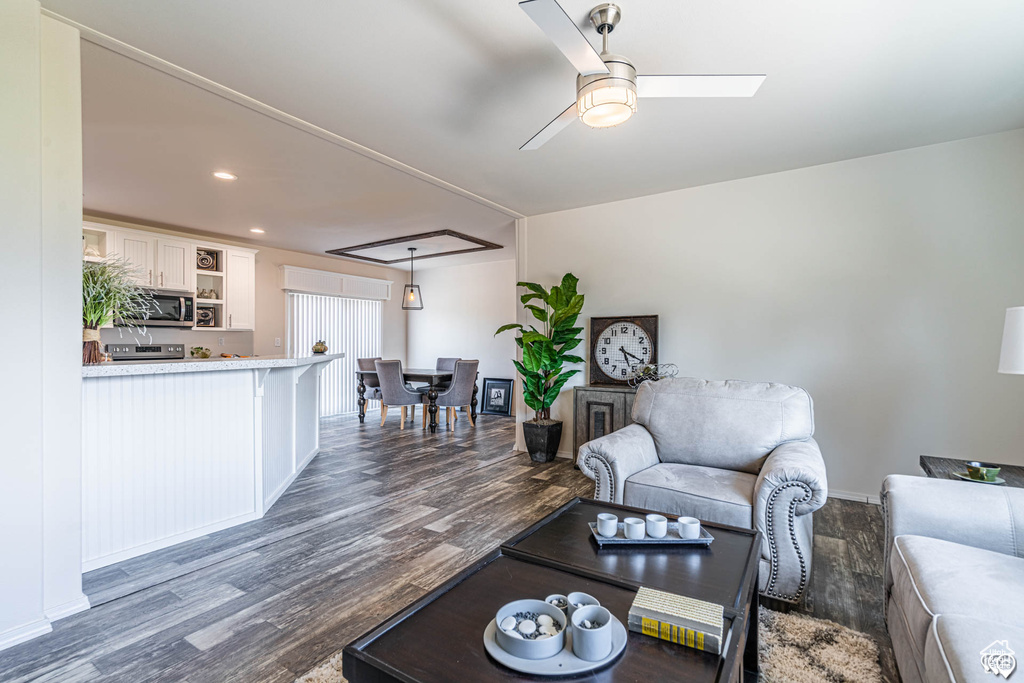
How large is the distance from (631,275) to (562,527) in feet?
10.1

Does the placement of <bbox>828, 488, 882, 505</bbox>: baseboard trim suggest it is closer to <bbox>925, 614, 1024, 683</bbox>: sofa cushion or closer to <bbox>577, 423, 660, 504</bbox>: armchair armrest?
<bbox>577, 423, 660, 504</bbox>: armchair armrest

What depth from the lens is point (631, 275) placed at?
14.4ft

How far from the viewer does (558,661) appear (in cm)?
101

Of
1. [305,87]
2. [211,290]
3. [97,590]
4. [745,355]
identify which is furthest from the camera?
[211,290]

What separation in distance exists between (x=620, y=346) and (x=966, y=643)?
3.41m

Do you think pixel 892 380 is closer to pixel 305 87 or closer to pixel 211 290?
pixel 305 87

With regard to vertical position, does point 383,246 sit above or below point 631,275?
above

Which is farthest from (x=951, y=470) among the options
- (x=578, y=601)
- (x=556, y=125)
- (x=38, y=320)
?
(x=38, y=320)

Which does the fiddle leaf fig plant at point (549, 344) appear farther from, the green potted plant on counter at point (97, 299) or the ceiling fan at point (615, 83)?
the green potted plant on counter at point (97, 299)

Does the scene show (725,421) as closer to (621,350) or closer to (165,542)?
(621,350)

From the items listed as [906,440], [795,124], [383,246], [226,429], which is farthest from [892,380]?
[383,246]

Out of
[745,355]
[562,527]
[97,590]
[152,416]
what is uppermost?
[745,355]

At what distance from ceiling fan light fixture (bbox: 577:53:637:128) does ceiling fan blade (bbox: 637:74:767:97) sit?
0.33 feet

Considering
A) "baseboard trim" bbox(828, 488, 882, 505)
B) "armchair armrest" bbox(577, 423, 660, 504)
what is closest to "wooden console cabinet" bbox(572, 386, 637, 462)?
"armchair armrest" bbox(577, 423, 660, 504)
